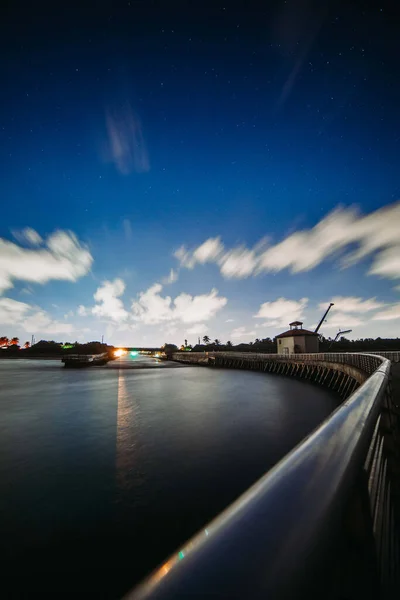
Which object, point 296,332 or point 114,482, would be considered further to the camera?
point 296,332

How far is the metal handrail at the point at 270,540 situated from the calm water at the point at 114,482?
16.4ft

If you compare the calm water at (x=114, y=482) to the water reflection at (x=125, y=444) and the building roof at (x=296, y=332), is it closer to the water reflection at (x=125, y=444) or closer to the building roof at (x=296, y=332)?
the water reflection at (x=125, y=444)

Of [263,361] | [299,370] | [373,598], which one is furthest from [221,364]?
[373,598]

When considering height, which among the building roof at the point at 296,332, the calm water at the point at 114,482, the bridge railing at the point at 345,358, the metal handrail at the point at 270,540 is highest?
the building roof at the point at 296,332

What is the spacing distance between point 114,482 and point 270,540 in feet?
27.2

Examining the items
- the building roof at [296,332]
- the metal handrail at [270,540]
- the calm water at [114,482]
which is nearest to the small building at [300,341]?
the building roof at [296,332]

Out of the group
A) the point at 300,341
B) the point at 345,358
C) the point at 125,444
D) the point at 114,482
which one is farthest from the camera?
the point at 300,341

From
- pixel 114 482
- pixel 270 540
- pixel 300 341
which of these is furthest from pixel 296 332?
pixel 270 540

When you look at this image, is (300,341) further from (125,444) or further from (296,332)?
(125,444)

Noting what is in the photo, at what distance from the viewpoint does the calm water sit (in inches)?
178

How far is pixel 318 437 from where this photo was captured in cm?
104

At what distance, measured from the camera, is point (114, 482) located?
7.25 metres

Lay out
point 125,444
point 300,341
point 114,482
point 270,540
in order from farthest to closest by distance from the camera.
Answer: point 300,341
point 125,444
point 114,482
point 270,540

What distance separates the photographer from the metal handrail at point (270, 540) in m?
0.43
